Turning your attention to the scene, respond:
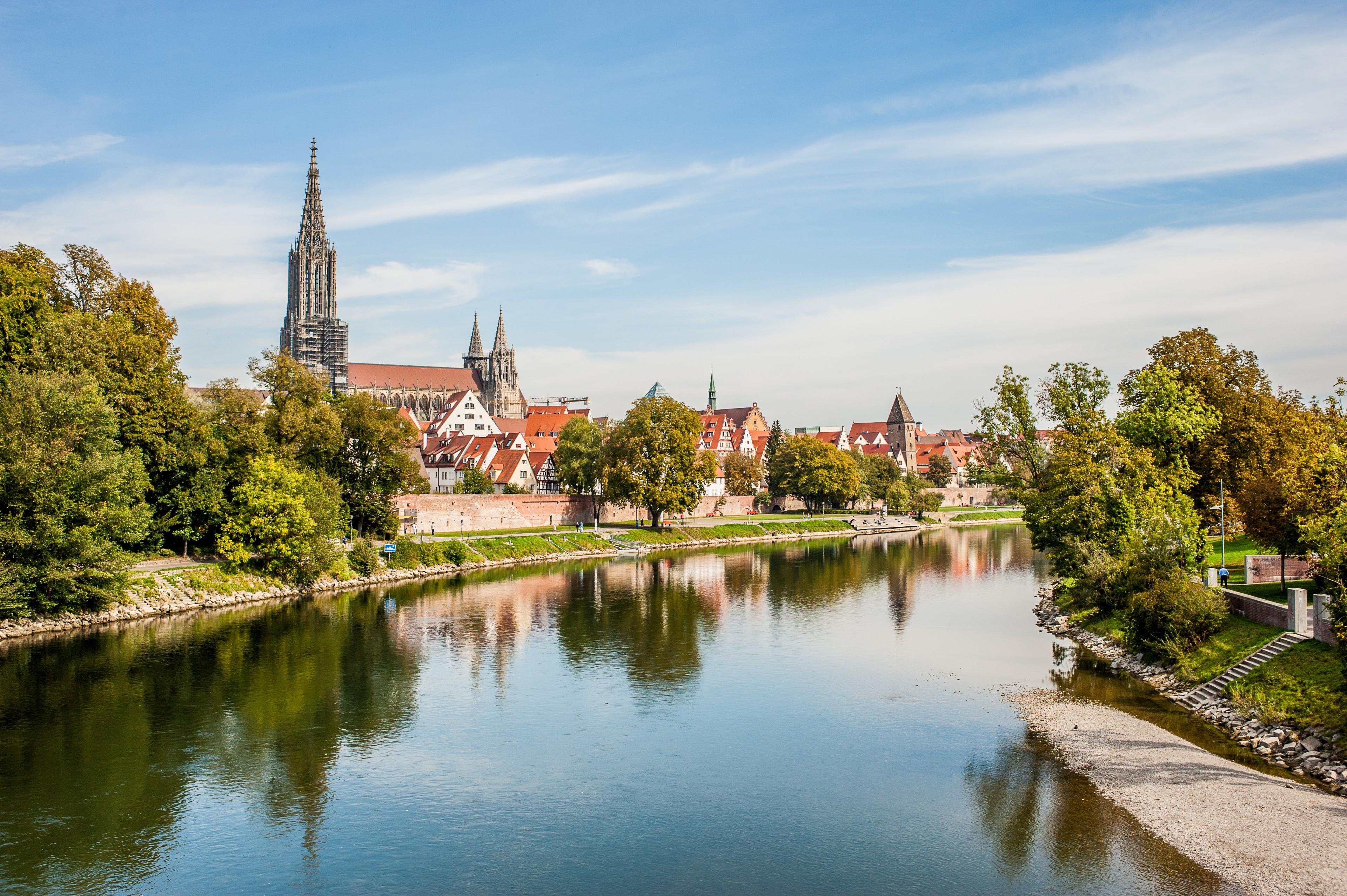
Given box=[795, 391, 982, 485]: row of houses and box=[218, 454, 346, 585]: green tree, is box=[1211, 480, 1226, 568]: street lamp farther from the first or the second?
box=[795, 391, 982, 485]: row of houses

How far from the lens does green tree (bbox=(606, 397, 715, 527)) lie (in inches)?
2891

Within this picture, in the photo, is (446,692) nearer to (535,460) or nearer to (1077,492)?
(1077,492)

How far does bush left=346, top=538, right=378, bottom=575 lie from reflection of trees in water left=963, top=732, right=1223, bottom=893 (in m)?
38.7

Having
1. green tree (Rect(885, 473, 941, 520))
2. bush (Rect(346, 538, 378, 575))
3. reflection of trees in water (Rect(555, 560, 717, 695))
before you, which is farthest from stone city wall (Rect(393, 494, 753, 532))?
green tree (Rect(885, 473, 941, 520))

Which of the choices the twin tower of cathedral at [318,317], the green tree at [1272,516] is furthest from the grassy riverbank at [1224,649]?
the twin tower of cathedral at [318,317]

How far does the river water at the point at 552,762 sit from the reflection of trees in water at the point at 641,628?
0.22 metres

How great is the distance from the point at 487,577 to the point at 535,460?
3909 centimetres

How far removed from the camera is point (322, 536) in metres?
48.4

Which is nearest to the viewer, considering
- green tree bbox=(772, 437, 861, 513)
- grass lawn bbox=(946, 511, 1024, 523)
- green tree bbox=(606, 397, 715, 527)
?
green tree bbox=(606, 397, 715, 527)

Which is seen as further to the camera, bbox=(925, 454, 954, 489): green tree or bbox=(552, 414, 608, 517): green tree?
bbox=(925, 454, 954, 489): green tree

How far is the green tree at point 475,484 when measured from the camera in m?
85.1

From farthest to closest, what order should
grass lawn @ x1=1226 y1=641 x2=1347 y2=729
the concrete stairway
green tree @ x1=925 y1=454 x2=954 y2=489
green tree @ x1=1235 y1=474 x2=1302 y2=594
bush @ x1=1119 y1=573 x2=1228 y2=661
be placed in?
1. green tree @ x1=925 y1=454 x2=954 y2=489
2. bush @ x1=1119 y1=573 x2=1228 y2=661
3. green tree @ x1=1235 y1=474 x2=1302 y2=594
4. the concrete stairway
5. grass lawn @ x1=1226 y1=641 x2=1347 y2=729

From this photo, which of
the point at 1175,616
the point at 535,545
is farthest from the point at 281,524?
the point at 1175,616

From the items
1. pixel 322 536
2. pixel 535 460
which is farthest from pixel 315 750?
pixel 535 460
